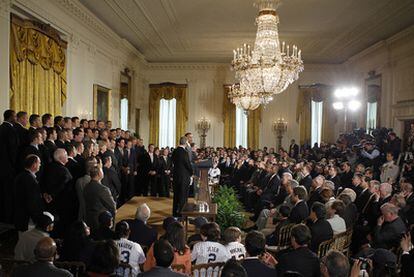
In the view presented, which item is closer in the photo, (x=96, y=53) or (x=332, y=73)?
(x=96, y=53)

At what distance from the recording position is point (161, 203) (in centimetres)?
1123

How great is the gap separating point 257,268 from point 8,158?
15.4ft

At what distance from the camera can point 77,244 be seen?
4168 millimetres

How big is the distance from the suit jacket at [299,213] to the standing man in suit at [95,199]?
2554 mm

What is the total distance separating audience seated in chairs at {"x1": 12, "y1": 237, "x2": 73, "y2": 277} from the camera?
3082 millimetres

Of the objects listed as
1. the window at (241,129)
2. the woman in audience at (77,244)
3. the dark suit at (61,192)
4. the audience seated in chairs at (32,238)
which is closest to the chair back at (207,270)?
the woman in audience at (77,244)

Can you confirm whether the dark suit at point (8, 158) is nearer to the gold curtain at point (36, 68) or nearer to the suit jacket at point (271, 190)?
the gold curtain at point (36, 68)

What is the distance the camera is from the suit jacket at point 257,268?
358 centimetres

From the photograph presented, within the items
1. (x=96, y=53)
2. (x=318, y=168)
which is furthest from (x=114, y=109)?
(x=318, y=168)

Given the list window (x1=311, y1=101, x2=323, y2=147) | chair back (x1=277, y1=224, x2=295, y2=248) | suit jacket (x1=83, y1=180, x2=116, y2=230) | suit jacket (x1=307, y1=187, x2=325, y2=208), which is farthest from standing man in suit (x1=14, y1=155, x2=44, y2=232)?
window (x1=311, y1=101, x2=323, y2=147)

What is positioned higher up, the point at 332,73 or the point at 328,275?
the point at 332,73

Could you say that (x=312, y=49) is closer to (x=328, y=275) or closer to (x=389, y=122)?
(x=389, y=122)

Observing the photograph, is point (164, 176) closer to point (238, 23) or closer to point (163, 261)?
point (238, 23)

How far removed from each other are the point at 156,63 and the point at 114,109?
5958mm
